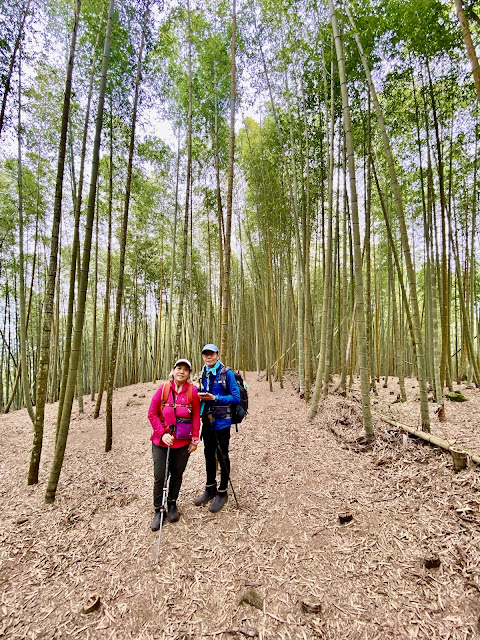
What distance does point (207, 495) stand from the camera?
2191 millimetres

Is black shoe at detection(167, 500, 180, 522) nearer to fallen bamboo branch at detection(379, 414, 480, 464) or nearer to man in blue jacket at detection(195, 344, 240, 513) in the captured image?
man in blue jacket at detection(195, 344, 240, 513)

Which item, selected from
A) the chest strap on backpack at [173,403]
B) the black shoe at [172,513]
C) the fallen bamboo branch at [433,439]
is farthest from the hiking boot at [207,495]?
the fallen bamboo branch at [433,439]

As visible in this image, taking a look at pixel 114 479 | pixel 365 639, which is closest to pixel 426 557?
pixel 365 639

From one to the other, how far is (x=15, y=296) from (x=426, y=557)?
10.1 m

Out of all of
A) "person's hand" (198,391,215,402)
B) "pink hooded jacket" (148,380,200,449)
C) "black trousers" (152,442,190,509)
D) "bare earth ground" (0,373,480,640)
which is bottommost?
"bare earth ground" (0,373,480,640)

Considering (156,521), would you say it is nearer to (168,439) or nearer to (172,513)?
(172,513)

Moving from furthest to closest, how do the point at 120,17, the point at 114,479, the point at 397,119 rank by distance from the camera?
the point at 397,119 < the point at 120,17 < the point at 114,479

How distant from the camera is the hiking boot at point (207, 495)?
85.2 inches

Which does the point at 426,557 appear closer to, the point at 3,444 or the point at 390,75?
the point at 3,444

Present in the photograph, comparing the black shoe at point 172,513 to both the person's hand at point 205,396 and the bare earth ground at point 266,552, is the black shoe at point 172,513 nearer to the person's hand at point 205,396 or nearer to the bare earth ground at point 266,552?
the bare earth ground at point 266,552

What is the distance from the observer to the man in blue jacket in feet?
6.88

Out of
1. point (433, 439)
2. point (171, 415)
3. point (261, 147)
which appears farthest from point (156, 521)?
point (261, 147)

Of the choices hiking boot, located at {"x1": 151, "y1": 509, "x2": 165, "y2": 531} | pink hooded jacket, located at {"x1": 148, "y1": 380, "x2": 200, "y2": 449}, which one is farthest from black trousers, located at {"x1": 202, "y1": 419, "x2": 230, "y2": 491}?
hiking boot, located at {"x1": 151, "y1": 509, "x2": 165, "y2": 531}

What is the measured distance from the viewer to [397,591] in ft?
4.26
